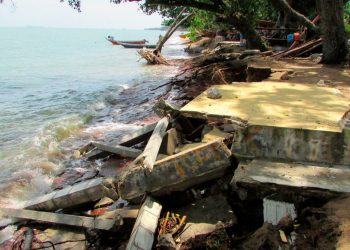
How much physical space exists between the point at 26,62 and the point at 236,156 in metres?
34.9

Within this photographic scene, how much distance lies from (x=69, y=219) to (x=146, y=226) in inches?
54.6

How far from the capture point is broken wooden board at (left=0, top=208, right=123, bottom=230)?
473 centimetres

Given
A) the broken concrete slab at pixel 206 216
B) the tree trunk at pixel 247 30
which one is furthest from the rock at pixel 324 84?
the tree trunk at pixel 247 30

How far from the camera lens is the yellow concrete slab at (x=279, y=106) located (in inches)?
196

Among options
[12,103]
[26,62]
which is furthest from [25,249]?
[26,62]

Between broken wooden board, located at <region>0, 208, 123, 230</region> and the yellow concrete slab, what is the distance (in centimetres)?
220

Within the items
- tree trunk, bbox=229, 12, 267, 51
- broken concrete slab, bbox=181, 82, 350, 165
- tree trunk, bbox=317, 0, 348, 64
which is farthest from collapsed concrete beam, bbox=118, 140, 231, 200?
tree trunk, bbox=229, 12, 267, 51

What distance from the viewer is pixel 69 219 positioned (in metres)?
4.96

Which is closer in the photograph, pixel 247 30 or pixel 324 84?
pixel 324 84

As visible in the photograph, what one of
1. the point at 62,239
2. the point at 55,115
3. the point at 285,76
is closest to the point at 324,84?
the point at 285,76

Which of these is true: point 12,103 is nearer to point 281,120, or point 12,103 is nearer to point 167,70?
point 167,70

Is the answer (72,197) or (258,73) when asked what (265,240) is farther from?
(258,73)

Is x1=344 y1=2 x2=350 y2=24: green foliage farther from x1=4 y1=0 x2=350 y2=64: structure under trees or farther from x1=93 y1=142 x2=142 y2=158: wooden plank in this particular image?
x1=93 y1=142 x2=142 y2=158: wooden plank

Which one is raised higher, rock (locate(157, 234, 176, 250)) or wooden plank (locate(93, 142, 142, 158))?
rock (locate(157, 234, 176, 250))
